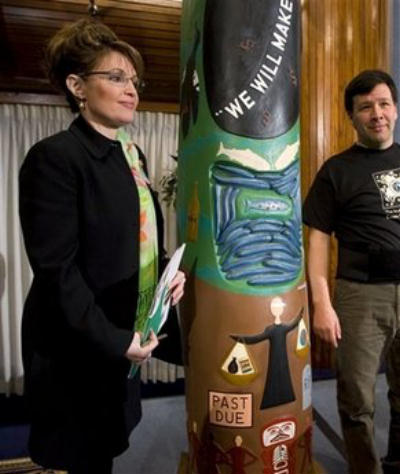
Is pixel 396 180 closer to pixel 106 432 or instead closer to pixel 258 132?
pixel 258 132

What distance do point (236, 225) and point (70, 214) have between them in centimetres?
48

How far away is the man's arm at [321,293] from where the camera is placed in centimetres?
156

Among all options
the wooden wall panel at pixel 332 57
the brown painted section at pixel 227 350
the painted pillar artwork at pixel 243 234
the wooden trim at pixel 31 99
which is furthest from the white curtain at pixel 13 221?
the brown painted section at pixel 227 350

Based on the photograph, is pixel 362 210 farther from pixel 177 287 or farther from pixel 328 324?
pixel 177 287

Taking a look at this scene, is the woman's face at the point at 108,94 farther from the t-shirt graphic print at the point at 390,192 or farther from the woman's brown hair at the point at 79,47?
the t-shirt graphic print at the point at 390,192

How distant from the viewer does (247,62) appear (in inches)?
48.6

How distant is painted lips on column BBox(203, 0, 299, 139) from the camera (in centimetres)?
124

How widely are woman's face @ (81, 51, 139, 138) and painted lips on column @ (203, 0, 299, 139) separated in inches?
11.0

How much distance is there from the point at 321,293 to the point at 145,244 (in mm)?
747

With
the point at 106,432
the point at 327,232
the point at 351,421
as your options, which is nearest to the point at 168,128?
the point at 327,232

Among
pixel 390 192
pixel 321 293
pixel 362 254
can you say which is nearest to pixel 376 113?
pixel 390 192

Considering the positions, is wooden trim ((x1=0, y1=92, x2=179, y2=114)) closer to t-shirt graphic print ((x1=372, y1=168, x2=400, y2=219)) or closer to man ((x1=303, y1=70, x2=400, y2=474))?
man ((x1=303, y1=70, x2=400, y2=474))

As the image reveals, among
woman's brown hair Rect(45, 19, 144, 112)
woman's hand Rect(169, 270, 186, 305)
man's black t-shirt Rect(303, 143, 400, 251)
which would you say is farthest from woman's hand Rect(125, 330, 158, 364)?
man's black t-shirt Rect(303, 143, 400, 251)

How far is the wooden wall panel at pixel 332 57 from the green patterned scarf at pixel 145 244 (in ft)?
6.11
